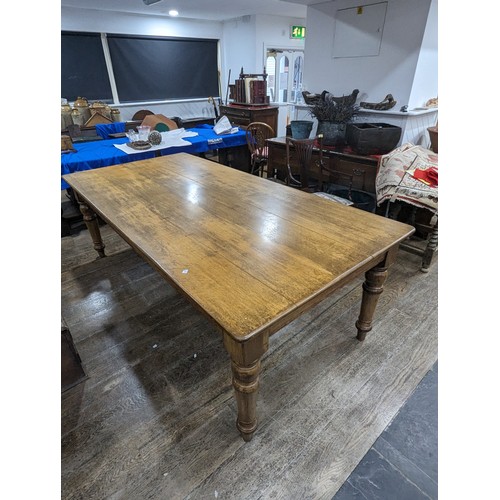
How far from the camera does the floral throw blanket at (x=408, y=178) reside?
200cm

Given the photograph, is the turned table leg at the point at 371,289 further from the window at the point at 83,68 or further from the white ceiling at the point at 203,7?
the window at the point at 83,68

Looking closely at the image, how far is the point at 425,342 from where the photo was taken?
1540mm

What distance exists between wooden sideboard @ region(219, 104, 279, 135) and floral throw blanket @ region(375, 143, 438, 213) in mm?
3113

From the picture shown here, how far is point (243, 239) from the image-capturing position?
114 centimetres

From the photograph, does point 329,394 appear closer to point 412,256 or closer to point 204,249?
point 204,249

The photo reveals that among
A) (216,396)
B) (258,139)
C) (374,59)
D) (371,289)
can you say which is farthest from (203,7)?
(216,396)

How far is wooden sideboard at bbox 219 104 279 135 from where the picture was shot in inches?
192

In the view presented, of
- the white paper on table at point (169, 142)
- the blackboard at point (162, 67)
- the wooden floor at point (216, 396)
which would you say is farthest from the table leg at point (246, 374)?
the blackboard at point (162, 67)

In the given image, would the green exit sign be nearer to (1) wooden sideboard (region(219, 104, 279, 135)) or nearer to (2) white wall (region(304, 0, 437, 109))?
(1) wooden sideboard (region(219, 104, 279, 135))

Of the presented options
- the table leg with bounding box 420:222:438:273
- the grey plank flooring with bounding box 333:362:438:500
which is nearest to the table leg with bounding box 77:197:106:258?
the grey plank flooring with bounding box 333:362:438:500

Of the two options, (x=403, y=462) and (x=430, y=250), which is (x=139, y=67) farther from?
(x=403, y=462)

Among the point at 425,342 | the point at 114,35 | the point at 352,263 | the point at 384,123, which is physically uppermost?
the point at 114,35
